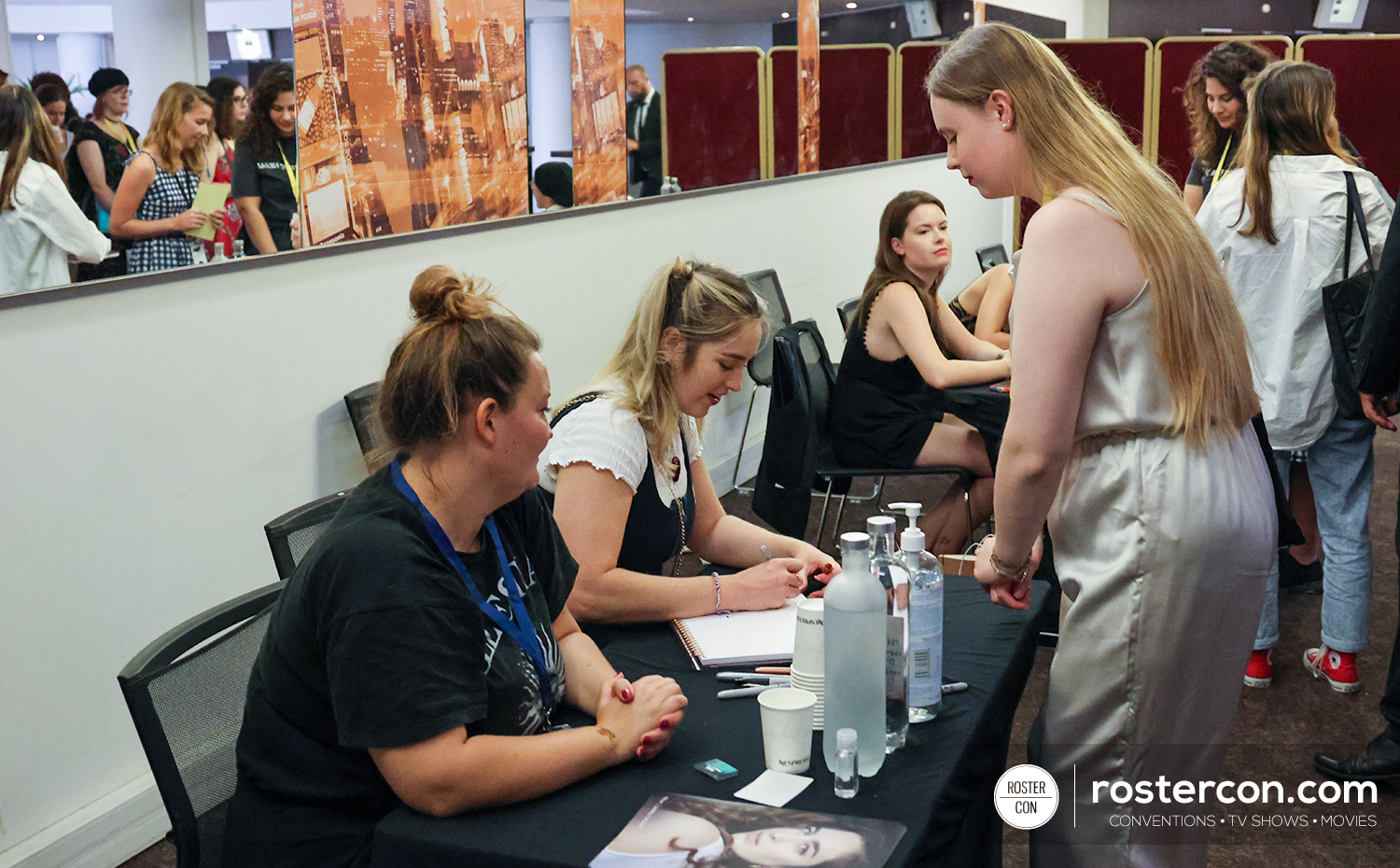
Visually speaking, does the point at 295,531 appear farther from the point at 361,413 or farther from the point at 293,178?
the point at 293,178

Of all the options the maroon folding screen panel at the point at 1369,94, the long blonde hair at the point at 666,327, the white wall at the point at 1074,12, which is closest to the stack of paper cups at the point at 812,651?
the long blonde hair at the point at 666,327

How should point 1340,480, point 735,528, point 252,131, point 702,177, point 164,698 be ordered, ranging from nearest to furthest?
point 164,698 < point 735,528 < point 252,131 < point 1340,480 < point 702,177

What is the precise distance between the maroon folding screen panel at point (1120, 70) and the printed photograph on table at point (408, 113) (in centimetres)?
531

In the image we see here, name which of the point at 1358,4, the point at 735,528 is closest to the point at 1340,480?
the point at 735,528

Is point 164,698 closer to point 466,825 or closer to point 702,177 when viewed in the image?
point 466,825

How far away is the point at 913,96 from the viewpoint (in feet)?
23.7

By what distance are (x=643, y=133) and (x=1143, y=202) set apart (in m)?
3.10

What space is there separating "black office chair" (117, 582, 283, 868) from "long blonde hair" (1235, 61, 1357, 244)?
2.56 m

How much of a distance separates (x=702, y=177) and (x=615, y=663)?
3430 millimetres

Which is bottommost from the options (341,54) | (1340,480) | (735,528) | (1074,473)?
(1340,480)

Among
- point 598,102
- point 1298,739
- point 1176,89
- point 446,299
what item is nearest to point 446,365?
point 446,299

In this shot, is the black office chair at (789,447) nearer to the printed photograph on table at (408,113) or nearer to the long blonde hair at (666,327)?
the printed photograph on table at (408,113)

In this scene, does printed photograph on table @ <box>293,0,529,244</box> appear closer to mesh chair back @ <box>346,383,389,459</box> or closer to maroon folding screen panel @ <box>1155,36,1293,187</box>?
mesh chair back @ <box>346,383,389,459</box>

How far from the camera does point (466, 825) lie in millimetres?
1231
